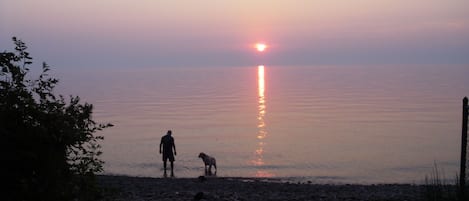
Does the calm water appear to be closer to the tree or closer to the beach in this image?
the beach

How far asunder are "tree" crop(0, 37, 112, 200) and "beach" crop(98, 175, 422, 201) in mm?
6640

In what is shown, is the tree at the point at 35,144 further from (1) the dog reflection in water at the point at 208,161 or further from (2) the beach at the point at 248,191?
(1) the dog reflection in water at the point at 208,161

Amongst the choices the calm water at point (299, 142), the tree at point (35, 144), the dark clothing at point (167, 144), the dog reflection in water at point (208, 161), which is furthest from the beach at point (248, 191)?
the tree at point (35, 144)

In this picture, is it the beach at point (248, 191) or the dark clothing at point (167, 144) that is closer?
the beach at point (248, 191)

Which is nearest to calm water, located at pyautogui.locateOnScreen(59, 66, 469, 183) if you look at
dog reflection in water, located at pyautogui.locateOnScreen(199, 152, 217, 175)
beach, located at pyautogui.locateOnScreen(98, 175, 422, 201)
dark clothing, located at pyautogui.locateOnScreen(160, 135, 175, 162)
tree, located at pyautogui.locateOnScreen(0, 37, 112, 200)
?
dog reflection in water, located at pyautogui.locateOnScreen(199, 152, 217, 175)

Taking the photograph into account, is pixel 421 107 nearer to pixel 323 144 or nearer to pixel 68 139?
pixel 323 144

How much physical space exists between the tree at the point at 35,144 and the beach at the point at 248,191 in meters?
6.64

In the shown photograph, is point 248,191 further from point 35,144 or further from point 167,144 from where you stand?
point 35,144

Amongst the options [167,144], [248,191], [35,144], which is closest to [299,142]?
[167,144]

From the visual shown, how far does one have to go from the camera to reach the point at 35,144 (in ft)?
16.7

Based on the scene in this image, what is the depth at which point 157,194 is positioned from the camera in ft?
46.3

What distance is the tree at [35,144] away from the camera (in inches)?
197

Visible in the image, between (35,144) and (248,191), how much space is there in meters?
11.8

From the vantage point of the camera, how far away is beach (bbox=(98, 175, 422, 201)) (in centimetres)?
1333
